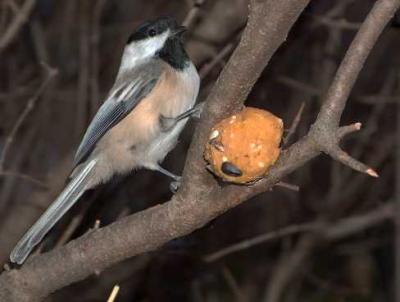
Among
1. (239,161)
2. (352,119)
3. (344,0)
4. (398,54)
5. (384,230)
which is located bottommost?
(384,230)

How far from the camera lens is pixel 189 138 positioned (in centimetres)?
414

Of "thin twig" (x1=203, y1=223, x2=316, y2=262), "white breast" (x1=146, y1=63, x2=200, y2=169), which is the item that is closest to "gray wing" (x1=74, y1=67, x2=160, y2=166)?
"white breast" (x1=146, y1=63, x2=200, y2=169)

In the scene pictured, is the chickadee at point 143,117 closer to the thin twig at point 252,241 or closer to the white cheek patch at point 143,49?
the white cheek patch at point 143,49

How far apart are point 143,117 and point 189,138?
1.25m

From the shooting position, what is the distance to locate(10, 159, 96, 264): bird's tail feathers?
2332 millimetres

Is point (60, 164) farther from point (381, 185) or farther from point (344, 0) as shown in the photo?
point (381, 185)

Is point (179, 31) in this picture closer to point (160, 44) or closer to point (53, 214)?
point (160, 44)

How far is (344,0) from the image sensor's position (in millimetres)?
3688

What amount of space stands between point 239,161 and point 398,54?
2774mm

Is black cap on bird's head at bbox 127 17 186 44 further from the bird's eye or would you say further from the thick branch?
the thick branch

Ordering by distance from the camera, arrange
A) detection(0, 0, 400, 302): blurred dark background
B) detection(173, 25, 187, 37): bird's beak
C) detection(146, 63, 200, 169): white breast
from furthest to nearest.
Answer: detection(0, 0, 400, 302): blurred dark background < detection(173, 25, 187, 37): bird's beak < detection(146, 63, 200, 169): white breast

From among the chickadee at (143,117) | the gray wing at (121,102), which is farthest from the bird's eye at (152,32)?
the gray wing at (121,102)

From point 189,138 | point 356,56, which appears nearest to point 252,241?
point 189,138

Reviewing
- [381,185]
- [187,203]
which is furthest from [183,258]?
[187,203]
